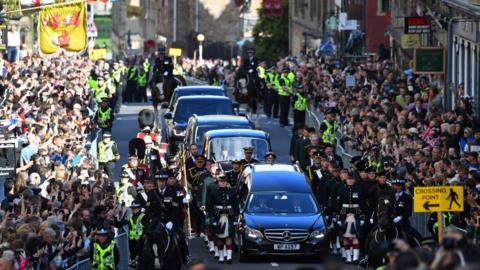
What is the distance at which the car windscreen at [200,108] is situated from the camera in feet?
155

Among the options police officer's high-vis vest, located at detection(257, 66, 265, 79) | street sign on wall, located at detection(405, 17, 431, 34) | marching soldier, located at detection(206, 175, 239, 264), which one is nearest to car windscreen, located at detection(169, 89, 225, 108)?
street sign on wall, located at detection(405, 17, 431, 34)

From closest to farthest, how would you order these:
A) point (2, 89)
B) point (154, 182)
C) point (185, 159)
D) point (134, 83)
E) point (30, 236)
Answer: point (30, 236) → point (154, 182) → point (185, 159) → point (2, 89) → point (134, 83)

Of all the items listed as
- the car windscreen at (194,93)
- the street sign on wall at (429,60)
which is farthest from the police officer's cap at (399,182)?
the car windscreen at (194,93)

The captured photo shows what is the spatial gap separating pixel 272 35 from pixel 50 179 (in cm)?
7035

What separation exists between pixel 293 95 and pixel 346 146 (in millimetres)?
11307

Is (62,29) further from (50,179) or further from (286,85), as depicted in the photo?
(50,179)

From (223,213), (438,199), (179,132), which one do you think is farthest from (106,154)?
(438,199)

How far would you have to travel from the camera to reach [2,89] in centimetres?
5103

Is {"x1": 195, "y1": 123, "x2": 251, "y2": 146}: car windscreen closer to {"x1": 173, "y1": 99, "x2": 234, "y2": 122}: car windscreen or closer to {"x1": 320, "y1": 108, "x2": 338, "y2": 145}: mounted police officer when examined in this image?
{"x1": 320, "y1": 108, "x2": 338, "y2": 145}: mounted police officer

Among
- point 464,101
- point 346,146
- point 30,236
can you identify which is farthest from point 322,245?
point 346,146

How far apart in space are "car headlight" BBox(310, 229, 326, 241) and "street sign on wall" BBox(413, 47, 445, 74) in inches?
617

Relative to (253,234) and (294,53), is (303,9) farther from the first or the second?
(253,234)

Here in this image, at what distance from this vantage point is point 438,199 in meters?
26.4

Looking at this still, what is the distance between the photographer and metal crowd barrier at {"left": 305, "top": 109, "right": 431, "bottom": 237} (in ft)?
105
